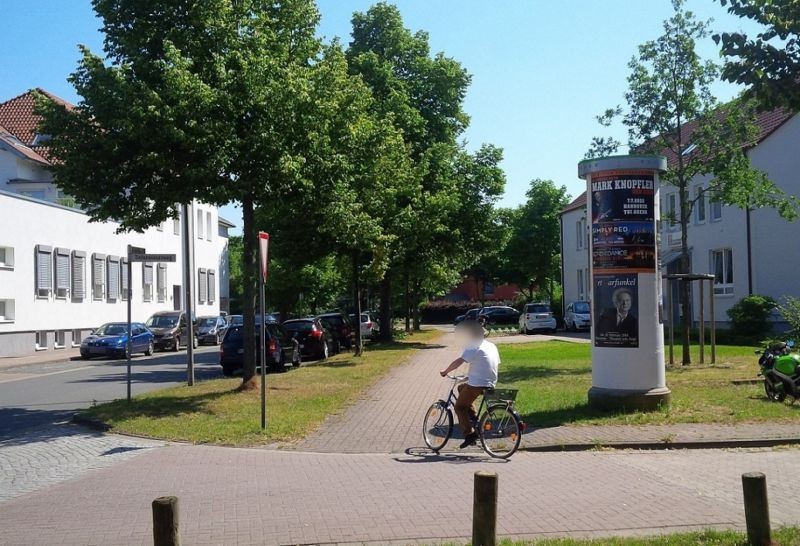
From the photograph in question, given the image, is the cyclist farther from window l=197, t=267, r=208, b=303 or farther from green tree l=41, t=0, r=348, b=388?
window l=197, t=267, r=208, b=303

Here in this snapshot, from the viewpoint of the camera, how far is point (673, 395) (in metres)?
15.8

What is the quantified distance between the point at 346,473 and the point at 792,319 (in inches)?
583

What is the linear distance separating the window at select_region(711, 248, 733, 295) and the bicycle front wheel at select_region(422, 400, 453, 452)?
3027cm

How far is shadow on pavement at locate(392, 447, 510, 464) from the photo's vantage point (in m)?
10.7

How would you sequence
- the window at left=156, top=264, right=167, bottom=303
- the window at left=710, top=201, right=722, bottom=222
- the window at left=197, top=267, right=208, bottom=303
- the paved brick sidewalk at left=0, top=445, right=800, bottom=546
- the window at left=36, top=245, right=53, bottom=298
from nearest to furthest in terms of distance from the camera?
the paved brick sidewalk at left=0, top=445, right=800, bottom=546, the window at left=710, top=201, right=722, bottom=222, the window at left=36, top=245, right=53, bottom=298, the window at left=156, top=264, right=167, bottom=303, the window at left=197, top=267, right=208, bottom=303

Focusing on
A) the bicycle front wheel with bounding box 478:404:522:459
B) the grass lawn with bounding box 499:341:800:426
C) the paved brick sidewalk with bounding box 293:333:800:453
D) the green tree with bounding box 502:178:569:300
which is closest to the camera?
the bicycle front wheel with bounding box 478:404:522:459

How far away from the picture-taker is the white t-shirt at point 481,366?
10812mm

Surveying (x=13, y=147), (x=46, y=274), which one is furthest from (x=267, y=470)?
(x=13, y=147)

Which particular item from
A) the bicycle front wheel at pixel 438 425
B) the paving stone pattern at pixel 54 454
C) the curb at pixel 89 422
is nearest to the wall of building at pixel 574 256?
the curb at pixel 89 422

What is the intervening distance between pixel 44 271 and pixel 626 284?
3287 centimetres

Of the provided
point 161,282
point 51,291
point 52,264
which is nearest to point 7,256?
point 52,264

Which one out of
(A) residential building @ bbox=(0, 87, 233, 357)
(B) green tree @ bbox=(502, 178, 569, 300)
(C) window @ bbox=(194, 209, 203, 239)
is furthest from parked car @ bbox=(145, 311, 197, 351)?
(B) green tree @ bbox=(502, 178, 569, 300)

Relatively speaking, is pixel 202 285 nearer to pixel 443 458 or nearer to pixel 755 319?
pixel 755 319

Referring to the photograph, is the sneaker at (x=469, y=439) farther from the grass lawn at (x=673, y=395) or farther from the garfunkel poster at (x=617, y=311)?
the garfunkel poster at (x=617, y=311)
